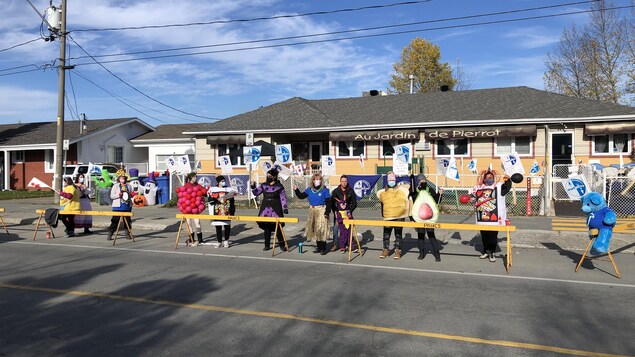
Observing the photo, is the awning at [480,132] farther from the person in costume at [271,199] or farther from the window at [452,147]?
the person in costume at [271,199]

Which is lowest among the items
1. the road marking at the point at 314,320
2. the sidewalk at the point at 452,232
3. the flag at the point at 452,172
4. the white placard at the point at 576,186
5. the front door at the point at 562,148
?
the road marking at the point at 314,320

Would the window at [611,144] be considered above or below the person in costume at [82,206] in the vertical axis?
above

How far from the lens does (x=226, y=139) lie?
85.3 feet

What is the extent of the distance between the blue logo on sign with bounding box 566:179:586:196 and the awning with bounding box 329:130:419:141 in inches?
454

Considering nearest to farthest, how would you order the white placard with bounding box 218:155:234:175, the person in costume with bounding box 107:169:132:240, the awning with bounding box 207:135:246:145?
the person in costume with bounding box 107:169:132:240 → the white placard with bounding box 218:155:234:175 → the awning with bounding box 207:135:246:145

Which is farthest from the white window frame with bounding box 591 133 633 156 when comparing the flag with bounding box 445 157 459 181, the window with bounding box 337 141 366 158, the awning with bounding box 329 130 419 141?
the window with bounding box 337 141 366 158

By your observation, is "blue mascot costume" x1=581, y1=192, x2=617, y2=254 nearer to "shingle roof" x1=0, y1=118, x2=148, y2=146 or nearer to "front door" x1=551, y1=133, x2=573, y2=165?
"front door" x1=551, y1=133, x2=573, y2=165

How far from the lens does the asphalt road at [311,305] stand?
513 centimetres

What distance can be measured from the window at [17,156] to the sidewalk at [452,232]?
609 inches

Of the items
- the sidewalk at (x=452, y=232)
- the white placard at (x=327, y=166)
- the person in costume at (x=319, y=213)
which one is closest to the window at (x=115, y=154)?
the sidewalk at (x=452, y=232)

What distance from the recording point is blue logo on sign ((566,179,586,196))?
11298 millimetres

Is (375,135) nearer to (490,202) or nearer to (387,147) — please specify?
(387,147)

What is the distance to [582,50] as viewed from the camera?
34.6 m

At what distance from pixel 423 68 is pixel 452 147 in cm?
2278
